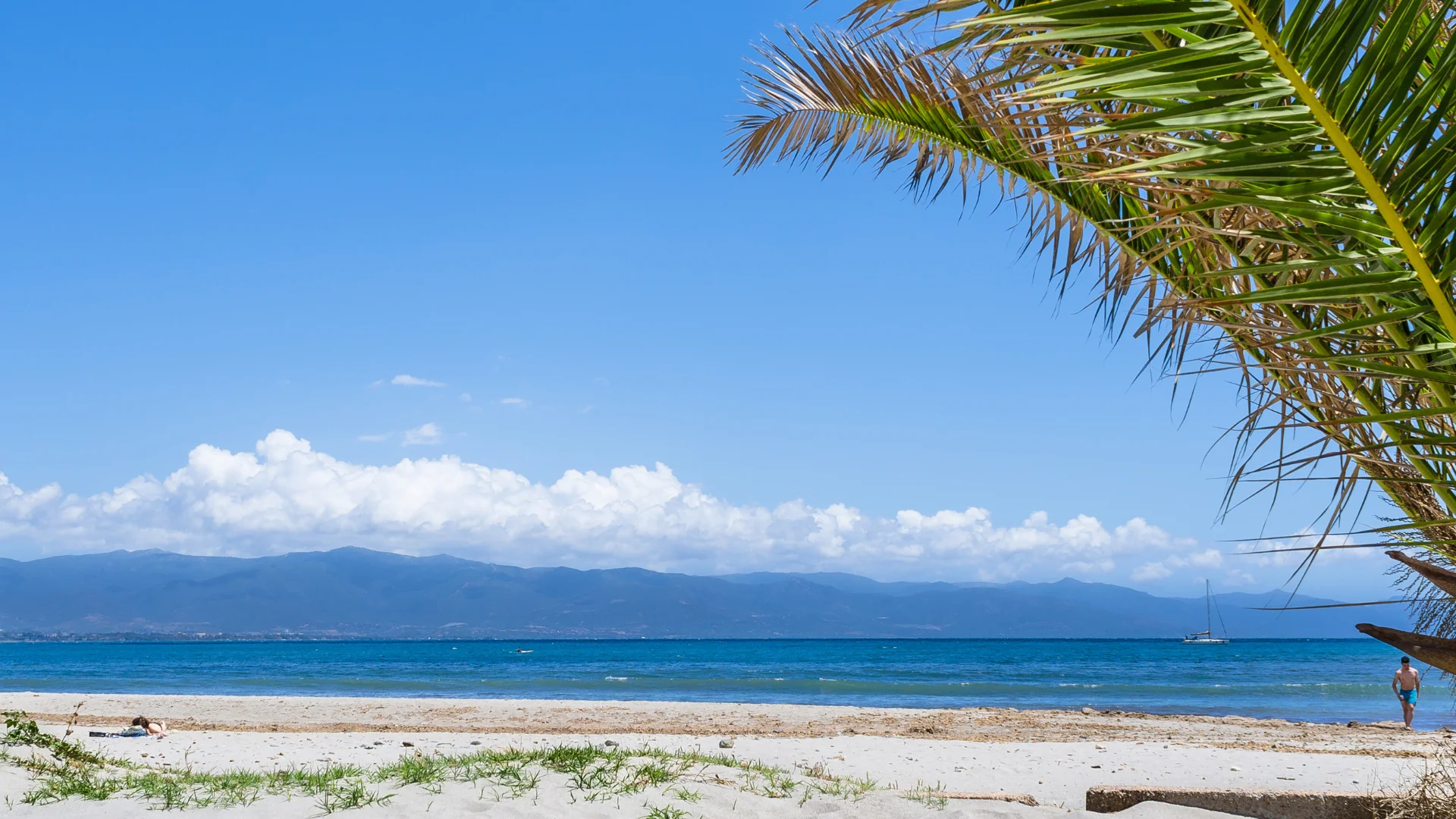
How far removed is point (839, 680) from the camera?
3353cm

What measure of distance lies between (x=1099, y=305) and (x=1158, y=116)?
2.10m

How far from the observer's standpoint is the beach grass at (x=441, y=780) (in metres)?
4.60

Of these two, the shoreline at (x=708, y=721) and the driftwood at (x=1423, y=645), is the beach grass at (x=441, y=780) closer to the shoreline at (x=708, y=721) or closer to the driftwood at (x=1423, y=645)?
the driftwood at (x=1423, y=645)

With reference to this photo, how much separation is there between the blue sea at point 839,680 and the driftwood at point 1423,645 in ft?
66.4

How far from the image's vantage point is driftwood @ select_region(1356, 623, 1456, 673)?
8.07ft

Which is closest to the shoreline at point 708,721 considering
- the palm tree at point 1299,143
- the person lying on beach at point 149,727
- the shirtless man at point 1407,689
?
the shirtless man at point 1407,689

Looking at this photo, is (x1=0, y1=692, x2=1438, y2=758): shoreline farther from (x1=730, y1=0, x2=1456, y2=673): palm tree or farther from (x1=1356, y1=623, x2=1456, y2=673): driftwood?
(x1=730, y1=0, x2=1456, y2=673): palm tree

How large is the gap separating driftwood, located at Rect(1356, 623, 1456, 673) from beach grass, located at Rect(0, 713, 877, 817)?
2.94m

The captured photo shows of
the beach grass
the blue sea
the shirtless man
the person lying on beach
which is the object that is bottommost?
the blue sea

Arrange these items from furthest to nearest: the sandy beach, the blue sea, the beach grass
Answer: the blue sea → the sandy beach → the beach grass

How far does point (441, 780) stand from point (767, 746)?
6286 mm

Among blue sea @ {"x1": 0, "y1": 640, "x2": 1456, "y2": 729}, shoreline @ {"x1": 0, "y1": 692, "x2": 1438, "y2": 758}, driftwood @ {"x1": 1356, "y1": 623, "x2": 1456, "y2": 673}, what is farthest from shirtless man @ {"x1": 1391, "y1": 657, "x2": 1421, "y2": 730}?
driftwood @ {"x1": 1356, "y1": 623, "x2": 1456, "y2": 673}

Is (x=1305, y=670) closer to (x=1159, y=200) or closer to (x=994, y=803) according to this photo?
(x=994, y=803)

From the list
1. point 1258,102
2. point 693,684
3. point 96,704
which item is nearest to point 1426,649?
point 1258,102
